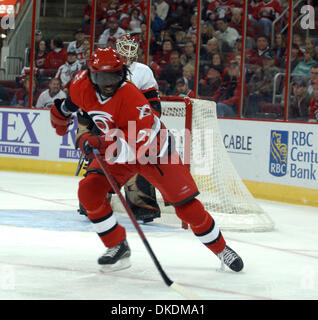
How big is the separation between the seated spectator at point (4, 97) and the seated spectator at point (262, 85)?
10.6 feet

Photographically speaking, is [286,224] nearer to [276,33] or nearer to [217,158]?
[217,158]

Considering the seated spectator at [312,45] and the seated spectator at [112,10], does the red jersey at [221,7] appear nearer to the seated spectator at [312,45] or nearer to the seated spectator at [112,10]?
the seated spectator at [312,45]

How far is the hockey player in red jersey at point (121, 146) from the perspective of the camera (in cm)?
394

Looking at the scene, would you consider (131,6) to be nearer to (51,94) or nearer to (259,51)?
(51,94)

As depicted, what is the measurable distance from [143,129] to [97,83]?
12.9 inches

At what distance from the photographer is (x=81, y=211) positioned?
599 cm

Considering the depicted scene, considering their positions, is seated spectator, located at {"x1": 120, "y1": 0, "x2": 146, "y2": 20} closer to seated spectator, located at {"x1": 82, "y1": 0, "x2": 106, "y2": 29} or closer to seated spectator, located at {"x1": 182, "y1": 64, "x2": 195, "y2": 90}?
seated spectator, located at {"x1": 82, "y1": 0, "x2": 106, "y2": 29}

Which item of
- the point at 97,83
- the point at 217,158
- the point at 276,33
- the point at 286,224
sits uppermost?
the point at 276,33

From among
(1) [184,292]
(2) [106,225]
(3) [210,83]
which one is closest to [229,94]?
(3) [210,83]

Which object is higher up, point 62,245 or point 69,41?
point 69,41

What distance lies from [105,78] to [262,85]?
4.75 metres

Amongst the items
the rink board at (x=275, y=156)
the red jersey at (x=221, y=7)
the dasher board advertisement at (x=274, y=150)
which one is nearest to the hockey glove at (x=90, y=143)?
the rink board at (x=275, y=156)

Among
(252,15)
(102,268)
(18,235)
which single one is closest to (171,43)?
(252,15)

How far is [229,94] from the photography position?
8641 millimetres
